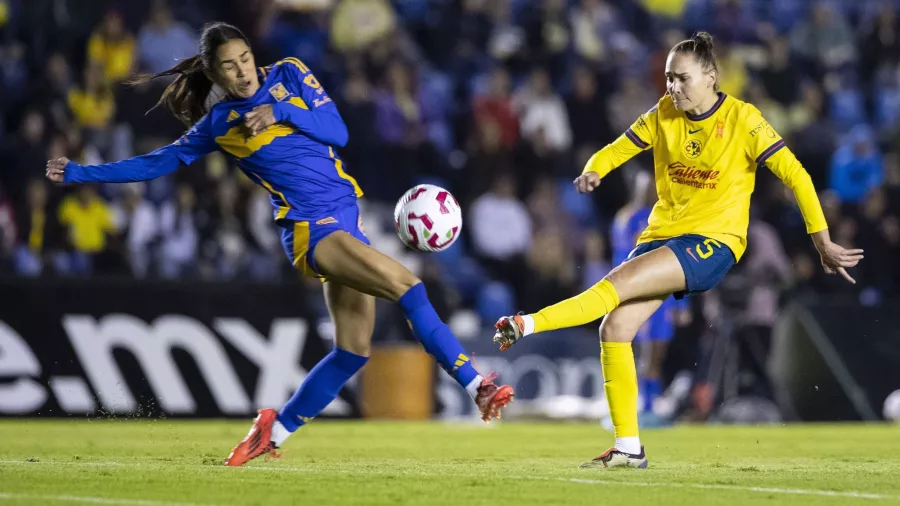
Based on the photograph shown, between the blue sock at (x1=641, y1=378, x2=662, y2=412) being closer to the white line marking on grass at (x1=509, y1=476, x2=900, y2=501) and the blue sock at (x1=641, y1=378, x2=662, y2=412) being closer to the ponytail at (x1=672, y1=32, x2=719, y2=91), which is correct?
the ponytail at (x1=672, y1=32, x2=719, y2=91)

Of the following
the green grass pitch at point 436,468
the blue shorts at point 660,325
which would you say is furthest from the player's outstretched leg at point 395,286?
the blue shorts at point 660,325

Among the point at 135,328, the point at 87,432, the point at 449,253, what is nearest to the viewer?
the point at 87,432

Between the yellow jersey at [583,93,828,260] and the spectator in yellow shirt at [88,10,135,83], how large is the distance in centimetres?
897

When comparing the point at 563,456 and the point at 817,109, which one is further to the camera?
the point at 817,109

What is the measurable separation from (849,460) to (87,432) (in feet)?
19.8

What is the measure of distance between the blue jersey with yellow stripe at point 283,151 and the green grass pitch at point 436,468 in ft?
4.83

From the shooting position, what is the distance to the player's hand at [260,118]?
6.80 meters

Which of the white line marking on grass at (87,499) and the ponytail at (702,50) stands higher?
the ponytail at (702,50)

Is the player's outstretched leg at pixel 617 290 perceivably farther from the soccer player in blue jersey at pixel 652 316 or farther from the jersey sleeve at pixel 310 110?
the soccer player in blue jersey at pixel 652 316

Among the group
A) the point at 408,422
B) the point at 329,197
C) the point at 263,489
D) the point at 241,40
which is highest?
the point at 241,40

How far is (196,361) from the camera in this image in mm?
12633

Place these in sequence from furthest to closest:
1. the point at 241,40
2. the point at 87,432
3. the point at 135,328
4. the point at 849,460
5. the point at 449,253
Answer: the point at 449,253 → the point at 135,328 → the point at 87,432 → the point at 849,460 → the point at 241,40

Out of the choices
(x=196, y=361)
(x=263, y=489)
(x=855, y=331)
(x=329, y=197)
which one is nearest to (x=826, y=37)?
(x=855, y=331)

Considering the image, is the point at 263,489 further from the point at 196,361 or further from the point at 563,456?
the point at 196,361
